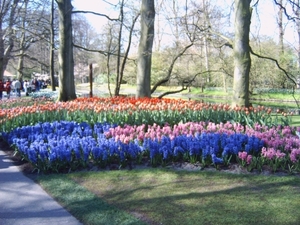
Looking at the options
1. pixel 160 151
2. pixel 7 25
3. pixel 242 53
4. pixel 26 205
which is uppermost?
pixel 7 25

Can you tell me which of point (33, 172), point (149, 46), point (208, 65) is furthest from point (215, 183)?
point (208, 65)

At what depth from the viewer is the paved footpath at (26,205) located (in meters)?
3.81

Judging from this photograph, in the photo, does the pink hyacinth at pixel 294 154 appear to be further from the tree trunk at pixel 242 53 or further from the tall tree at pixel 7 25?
the tall tree at pixel 7 25

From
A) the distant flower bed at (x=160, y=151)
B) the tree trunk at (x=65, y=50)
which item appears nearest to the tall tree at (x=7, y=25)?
the tree trunk at (x=65, y=50)

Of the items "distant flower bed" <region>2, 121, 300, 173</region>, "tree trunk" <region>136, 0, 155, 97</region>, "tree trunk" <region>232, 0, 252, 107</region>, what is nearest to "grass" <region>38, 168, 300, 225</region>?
"distant flower bed" <region>2, 121, 300, 173</region>

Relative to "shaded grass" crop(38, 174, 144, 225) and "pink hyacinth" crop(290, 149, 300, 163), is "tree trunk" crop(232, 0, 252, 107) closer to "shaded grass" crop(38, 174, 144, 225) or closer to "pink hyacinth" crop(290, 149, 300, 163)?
"pink hyacinth" crop(290, 149, 300, 163)

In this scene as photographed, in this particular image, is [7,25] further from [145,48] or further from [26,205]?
[26,205]

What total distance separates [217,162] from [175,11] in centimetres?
1109

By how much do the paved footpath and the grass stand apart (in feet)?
0.43

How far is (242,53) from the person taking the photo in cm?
1088

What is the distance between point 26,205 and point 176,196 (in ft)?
6.06

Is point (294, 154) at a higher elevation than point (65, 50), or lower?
lower

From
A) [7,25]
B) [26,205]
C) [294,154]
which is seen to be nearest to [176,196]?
[26,205]

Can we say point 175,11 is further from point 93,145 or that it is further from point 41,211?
point 41,211
